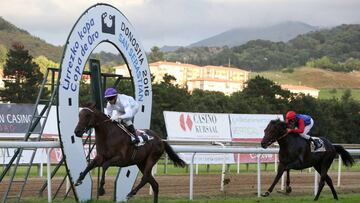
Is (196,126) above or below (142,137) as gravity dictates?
below

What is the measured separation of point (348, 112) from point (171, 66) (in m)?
129

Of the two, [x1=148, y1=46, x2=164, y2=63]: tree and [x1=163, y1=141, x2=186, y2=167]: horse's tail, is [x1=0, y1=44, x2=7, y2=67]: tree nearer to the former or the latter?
[x1=148, y1=46, x2=164, y2=63]: tree

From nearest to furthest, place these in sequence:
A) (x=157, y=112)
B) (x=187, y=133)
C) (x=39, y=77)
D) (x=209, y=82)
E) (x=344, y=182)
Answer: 1. (x=344, y=182)
2. (x=187, y=133)
3. (x=157, y=112)
4. (x=39, y=77)
5. (x=209, y=82)

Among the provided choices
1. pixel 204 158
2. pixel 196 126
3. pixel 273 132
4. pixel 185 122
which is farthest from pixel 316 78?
pixel 273 132

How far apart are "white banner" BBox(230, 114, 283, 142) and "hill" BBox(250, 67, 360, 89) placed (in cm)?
13575

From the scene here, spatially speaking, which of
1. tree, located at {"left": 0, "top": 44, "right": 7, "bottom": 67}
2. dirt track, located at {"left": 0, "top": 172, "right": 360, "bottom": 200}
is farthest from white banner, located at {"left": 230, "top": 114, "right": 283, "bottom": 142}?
tree, located at {"left": 0, "top": 44, "right": 7, "bottom": 67}

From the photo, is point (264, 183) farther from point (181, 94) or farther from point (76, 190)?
point (181, 94)

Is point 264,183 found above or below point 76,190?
below

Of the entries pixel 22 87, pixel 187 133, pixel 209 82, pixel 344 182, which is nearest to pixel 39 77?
pixel 22 87

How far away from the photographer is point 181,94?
50.4 meters

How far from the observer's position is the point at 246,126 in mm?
22625

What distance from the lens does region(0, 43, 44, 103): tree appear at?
46.4m

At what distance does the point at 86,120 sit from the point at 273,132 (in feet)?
12.6

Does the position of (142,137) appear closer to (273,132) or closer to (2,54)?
(273,132)
